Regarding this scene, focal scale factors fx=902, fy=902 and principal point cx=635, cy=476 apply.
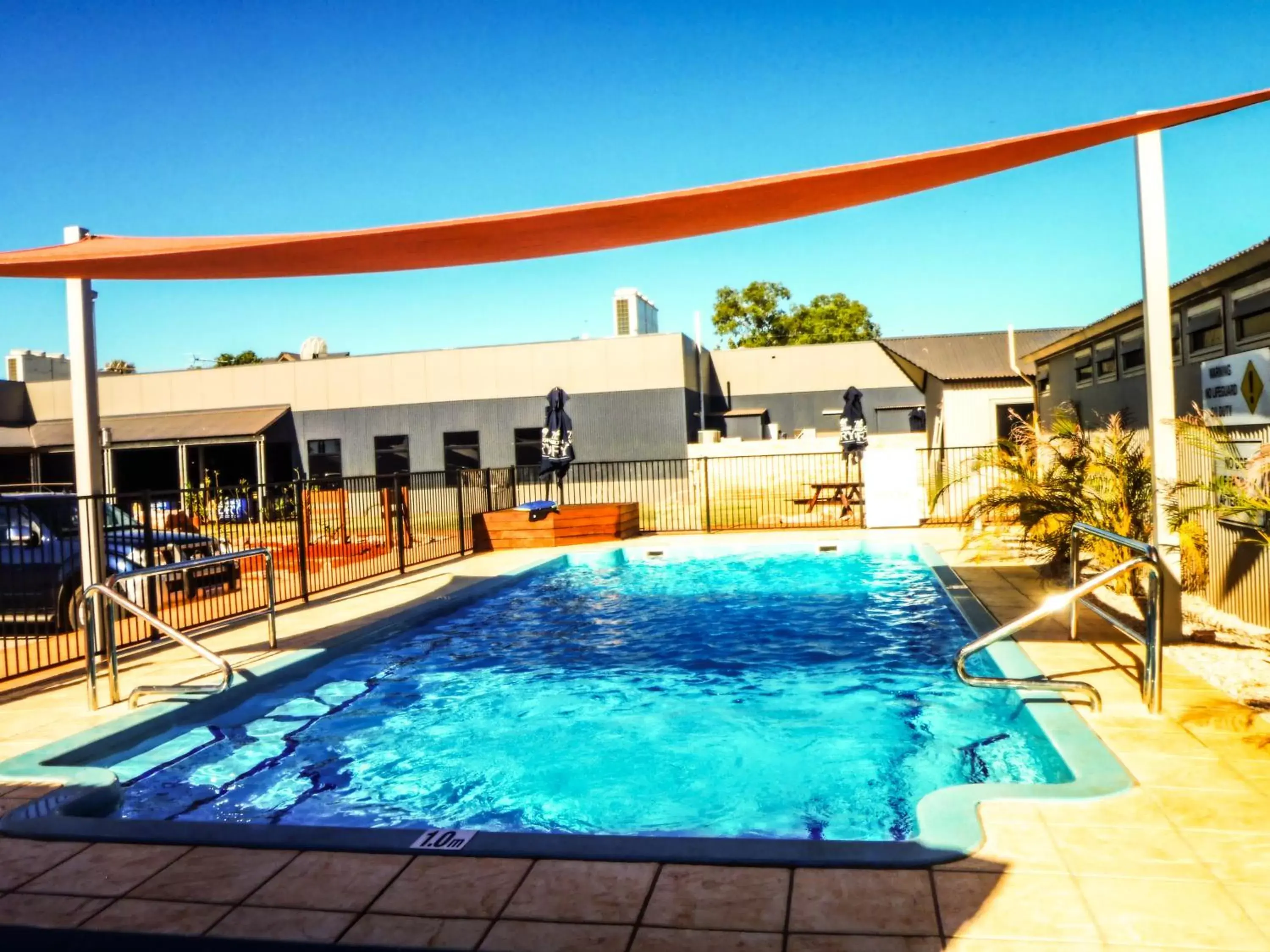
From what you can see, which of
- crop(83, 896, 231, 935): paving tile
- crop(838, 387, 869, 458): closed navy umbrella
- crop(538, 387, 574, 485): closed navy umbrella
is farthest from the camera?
crop(838, 387, 869, 458): closed navy umbrella

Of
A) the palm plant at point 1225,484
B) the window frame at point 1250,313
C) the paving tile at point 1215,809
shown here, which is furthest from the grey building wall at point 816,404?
the paving tile at point 1215,809

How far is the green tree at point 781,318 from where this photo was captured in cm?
5250

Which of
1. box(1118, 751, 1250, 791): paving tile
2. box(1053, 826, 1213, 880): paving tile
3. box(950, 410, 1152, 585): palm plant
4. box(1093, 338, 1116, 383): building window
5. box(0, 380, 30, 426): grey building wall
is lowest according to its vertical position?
box(1118, 751, 1250, 791): paving tile

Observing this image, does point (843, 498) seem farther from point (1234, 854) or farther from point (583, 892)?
point (583, 892)

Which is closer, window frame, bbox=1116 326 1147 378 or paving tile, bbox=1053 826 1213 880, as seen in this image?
paving tile, bbox=1053 826 1213 880

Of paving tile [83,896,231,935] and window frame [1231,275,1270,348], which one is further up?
window frame [1231,275,1270,348]

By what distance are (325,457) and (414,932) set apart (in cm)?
2539

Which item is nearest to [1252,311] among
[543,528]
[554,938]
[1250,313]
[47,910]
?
[1250,313]

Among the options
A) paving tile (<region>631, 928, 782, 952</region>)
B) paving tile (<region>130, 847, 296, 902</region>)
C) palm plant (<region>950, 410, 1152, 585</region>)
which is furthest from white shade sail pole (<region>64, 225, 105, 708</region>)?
palm plant (<region>950, 410, 1152, 585</region>)

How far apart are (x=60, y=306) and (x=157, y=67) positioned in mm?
4682

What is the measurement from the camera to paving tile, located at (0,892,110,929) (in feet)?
8.98

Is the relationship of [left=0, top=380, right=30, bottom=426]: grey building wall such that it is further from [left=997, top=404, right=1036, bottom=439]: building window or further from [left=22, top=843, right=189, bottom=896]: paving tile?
[left=22, top=843, right=189, bottom=896]: paving tile

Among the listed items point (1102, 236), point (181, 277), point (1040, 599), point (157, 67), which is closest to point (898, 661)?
point (1040, 599)

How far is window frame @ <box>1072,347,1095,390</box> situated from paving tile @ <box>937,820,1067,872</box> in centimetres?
973
